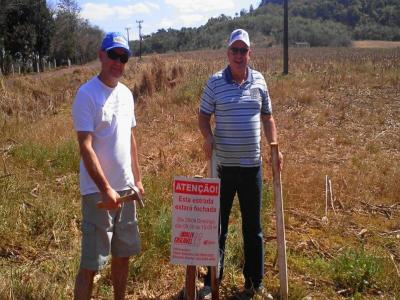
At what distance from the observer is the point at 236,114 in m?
3.17

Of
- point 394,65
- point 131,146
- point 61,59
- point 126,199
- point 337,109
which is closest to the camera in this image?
point 126,199

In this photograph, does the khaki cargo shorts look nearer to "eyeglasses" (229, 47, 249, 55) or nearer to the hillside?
"eyeglasses" (229, 47, 249, 55)

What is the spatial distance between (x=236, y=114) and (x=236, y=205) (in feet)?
7.04

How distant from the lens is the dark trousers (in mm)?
3277

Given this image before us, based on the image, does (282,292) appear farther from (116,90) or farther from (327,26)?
(327,26)

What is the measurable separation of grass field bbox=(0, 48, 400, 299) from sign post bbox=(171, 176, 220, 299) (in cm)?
80

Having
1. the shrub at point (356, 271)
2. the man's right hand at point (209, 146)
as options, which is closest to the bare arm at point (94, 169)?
the man's right hand at point (209, 146)

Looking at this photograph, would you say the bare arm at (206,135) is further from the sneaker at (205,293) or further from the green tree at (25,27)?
the green tree at (25,27)

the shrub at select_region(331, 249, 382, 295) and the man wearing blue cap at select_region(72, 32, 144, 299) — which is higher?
the man wearing blue cap at select_region(72, 32, 144, 299)

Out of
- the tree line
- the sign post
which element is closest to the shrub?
the sign post

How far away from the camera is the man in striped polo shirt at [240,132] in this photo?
316 centimetres

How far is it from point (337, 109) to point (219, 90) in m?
8.61

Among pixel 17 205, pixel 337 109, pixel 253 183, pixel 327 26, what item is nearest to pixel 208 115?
pixel 253 183

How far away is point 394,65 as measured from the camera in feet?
59.9
